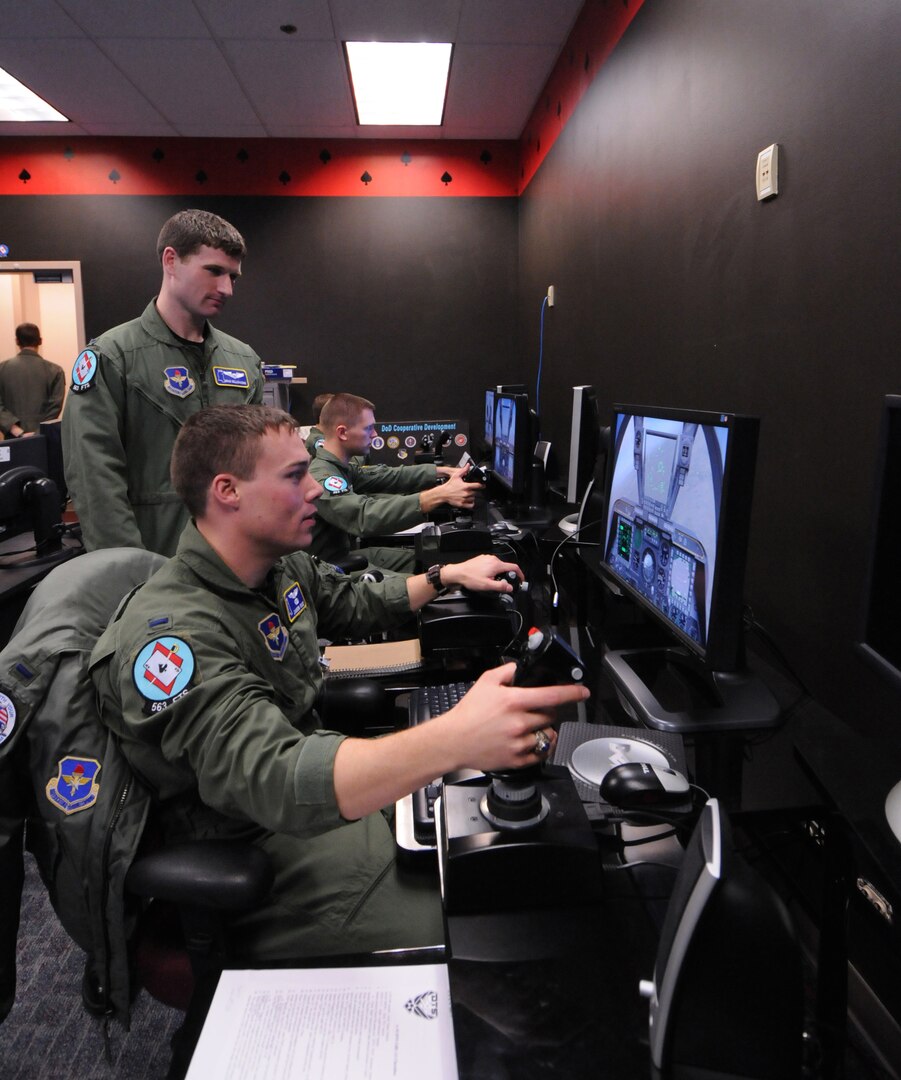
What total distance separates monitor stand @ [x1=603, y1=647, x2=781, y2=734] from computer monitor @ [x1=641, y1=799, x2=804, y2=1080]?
439 millimetres

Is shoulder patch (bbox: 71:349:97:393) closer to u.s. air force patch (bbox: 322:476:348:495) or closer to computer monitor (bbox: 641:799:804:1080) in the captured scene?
u.s. air force patch (bbox: 322:476:348:495)

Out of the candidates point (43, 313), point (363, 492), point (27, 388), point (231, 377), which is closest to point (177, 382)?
point (231, 377)

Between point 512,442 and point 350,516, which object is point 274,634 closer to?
point 350,516

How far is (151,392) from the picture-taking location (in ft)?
7.03

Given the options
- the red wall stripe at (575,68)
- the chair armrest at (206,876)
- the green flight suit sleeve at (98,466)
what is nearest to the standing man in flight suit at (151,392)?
the green flight suit sleeve at (98,466)

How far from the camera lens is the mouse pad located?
3.05ft

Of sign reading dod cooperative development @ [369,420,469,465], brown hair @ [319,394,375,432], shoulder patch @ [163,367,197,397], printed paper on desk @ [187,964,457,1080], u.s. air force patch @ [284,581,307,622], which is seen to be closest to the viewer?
printed paper on desk @ [187,964,457,1080]

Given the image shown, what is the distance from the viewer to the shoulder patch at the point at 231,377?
230 cm

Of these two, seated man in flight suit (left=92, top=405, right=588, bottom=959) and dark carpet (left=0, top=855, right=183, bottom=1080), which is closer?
seated man in flight suit (left=92, top=405, right=588, bottom=959)

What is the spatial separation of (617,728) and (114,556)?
2.96 feet

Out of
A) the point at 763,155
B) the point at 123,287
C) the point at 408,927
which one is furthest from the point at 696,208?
the point at 123,287

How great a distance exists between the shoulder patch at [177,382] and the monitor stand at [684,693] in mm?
1599

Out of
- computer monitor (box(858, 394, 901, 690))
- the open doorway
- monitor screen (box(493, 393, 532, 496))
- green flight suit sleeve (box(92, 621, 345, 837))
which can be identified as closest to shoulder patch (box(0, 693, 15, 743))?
green flight suit sleeve (box(92, 621, 345, 837))

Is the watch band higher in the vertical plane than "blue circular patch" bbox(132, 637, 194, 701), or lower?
lower
